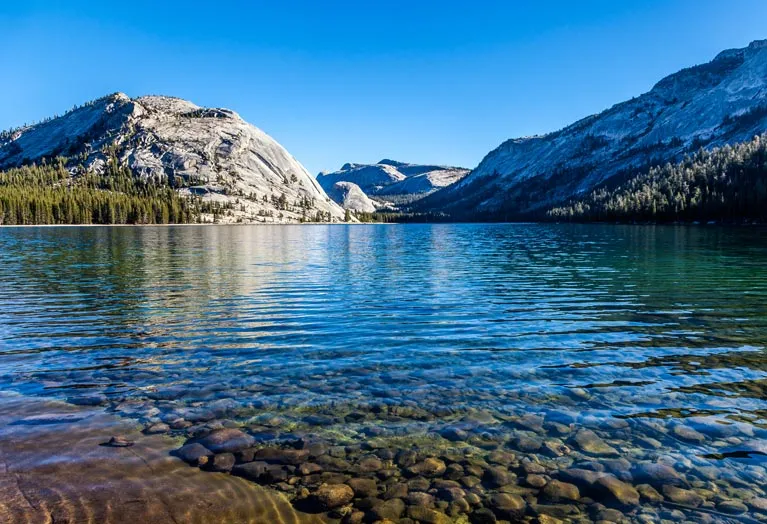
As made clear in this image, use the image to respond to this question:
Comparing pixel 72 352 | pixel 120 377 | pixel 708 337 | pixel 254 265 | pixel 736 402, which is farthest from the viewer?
pixel 254 265

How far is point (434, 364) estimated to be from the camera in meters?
17.3

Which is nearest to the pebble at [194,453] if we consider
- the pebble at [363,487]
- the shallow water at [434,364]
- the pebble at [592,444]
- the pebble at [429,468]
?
the shallow water at [434,364]

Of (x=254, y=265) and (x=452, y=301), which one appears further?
(x=254, y=265)

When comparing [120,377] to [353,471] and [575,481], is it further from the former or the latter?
[575,481]

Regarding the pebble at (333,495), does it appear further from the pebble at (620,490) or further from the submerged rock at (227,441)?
the pebble at (620,490)

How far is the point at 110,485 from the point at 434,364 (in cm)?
1093

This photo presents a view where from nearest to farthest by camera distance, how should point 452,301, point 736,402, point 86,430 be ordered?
point 86,430, point 736,402, point 452,301

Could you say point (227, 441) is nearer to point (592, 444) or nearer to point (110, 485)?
point (110, 485)

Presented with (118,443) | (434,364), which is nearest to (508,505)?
(434,364)

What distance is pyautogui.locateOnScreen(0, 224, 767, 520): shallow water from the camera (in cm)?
1148

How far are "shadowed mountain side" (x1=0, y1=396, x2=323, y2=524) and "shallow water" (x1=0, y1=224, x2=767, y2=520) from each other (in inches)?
55.5

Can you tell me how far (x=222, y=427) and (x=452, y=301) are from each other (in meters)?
21.3

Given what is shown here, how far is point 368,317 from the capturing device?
2631 centimetres

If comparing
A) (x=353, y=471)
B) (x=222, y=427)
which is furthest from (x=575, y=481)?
(x=222, y=427)
